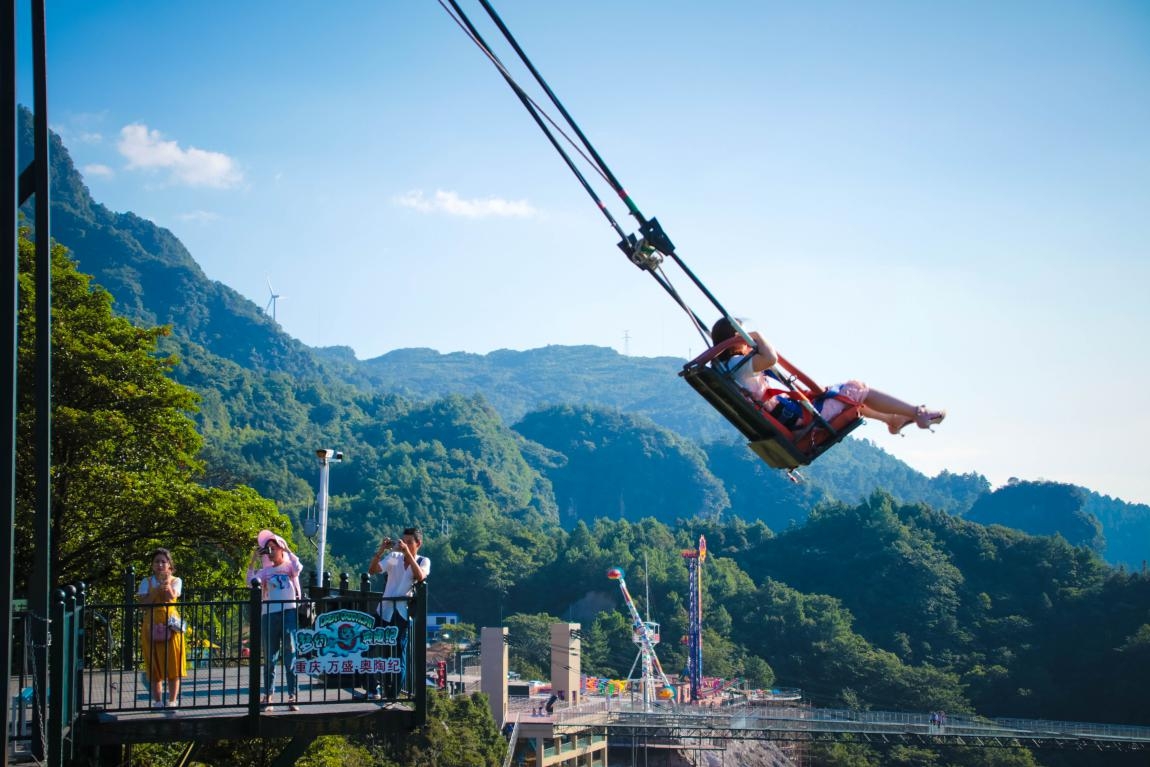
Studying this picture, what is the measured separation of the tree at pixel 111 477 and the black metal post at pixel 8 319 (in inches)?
467

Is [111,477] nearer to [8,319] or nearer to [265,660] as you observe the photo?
[265,660]

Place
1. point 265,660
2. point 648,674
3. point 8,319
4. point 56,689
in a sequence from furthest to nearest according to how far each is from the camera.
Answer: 1. point 648,674
2. point 265,660
3. point 56,689
4. point 8,319

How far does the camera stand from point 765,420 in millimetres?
8852

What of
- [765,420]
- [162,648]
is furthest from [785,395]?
[162,648]

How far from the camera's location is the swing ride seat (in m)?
8.67

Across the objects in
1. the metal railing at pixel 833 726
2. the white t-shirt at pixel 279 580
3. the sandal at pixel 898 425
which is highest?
the sandal at pixel 898 425

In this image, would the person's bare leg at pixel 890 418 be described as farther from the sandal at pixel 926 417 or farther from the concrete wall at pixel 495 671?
the concrete wall at pixel 495 671

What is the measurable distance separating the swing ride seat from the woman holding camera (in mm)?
3335

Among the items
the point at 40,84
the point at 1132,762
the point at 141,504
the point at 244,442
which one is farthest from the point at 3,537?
the point at 244,442

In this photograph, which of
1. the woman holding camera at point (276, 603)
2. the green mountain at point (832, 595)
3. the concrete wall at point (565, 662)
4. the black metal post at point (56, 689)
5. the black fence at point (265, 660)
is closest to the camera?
the black metal post at point (56, 689)

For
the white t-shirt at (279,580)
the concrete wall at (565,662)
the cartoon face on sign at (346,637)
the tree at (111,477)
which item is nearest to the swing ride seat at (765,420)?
the cartoon face on sign at (346,637)

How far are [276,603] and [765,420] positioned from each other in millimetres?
3727

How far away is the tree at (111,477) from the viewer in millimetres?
18844

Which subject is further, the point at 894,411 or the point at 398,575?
the point at 398,575
